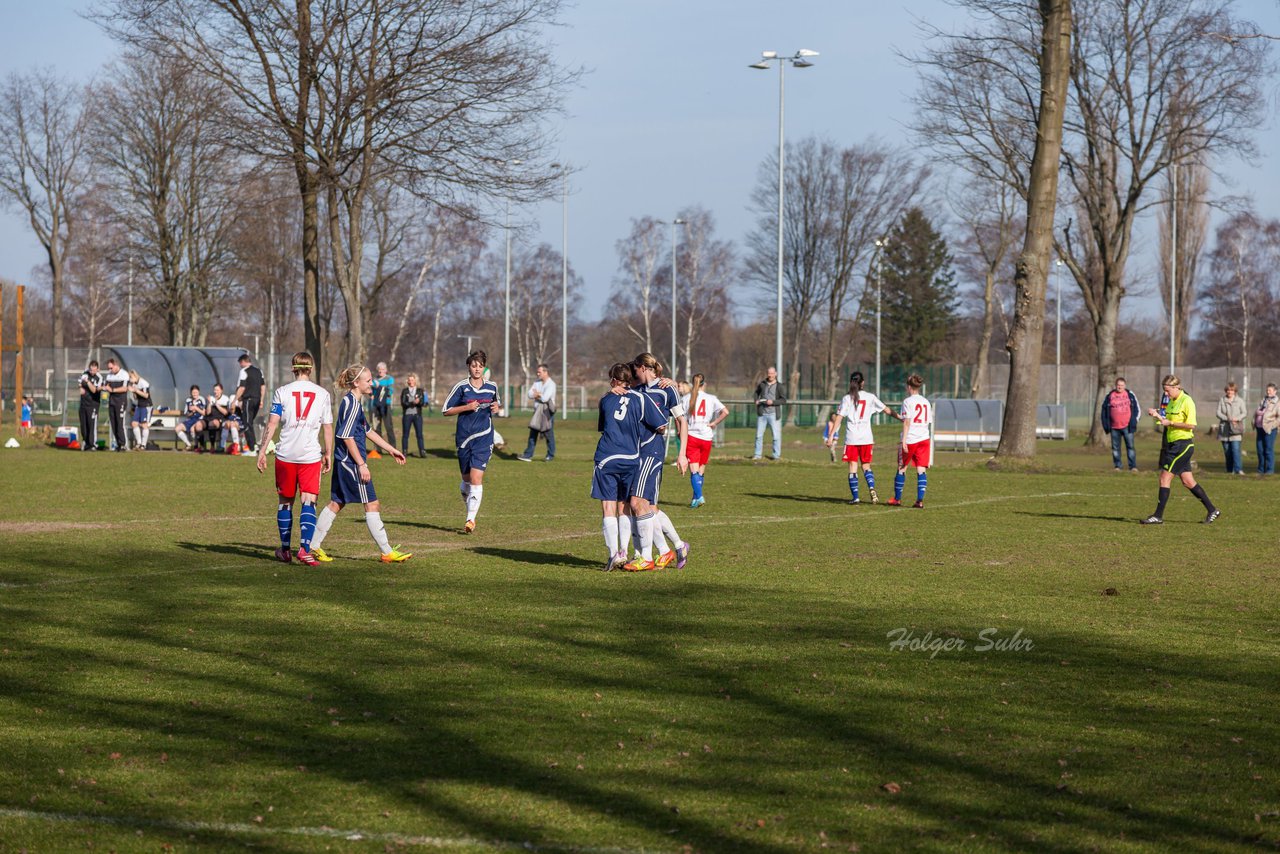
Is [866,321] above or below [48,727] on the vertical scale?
above

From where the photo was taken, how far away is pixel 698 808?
207 inches

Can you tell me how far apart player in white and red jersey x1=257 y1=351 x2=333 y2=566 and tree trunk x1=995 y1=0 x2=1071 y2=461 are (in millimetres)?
18494

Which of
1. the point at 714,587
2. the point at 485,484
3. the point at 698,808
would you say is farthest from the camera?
the point at 485,484

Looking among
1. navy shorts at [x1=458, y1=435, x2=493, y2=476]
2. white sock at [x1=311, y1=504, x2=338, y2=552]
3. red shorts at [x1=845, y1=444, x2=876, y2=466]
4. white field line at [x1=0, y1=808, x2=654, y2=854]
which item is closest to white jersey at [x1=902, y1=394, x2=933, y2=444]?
red shorts at [x1=845, y1=444, x2=876, y2=466]

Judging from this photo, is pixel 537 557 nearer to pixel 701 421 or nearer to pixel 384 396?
pixel 701 421

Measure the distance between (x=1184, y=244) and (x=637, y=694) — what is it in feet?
219

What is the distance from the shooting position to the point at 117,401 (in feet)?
103

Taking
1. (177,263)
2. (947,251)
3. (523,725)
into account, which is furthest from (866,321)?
(523,725)

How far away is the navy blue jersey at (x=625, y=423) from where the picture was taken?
12.1m

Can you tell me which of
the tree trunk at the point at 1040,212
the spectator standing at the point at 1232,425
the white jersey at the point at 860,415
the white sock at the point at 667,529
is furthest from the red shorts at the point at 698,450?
the spectator standing at the point at 1232,425

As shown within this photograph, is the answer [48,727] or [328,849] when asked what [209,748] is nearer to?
[48,727]

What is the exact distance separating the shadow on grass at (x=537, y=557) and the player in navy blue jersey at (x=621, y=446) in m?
0.60

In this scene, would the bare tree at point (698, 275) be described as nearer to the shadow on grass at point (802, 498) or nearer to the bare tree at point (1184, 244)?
the bare tree at point (1184, 244)

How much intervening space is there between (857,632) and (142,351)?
1220 inches
